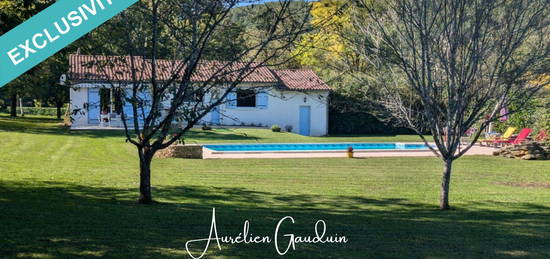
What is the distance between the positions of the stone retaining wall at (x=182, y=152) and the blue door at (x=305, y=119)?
1757 centimetres

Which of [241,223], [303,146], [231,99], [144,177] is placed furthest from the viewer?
[303,146]

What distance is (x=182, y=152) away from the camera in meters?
21.1

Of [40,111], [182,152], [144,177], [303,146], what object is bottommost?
[303,146]

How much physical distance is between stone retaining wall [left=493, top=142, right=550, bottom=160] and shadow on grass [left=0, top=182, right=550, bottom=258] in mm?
11640

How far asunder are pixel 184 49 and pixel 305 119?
2842 cm

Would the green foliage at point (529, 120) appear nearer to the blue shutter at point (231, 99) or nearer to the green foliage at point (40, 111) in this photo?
the blue shutter at point (231, 99)

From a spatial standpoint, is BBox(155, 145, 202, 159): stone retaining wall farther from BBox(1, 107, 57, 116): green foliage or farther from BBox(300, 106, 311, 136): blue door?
BBox(1, 107, 57, 116): green foliage

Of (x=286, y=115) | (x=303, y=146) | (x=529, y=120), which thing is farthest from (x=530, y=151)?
(x=286, y=115)

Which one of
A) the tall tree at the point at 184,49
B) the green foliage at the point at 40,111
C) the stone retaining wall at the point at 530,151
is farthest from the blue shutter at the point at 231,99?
the green foliage at the point at 40,111

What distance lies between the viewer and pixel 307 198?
13.0 m

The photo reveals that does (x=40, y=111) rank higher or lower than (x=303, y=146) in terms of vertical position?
higher

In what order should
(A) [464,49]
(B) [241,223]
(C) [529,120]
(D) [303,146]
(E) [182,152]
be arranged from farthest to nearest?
(C) [529,120]
(D) [303,146]
(E) [182,152]
(A) [464,49]
(B) [241,223]

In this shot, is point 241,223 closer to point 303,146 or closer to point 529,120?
point 303,146

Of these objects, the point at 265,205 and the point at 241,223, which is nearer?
the point at 241,223
